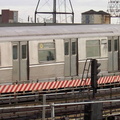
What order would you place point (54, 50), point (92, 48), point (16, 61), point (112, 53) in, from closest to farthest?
1. point (16, 61)
2. point (54, 50)
3. point (92, 48)
4. point (112, 53)

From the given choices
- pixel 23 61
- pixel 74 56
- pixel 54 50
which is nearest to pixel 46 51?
pixel 54 50

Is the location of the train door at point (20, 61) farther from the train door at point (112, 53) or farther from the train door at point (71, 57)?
the train door at point (112, 53)

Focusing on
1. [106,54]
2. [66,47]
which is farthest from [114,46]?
[66,47]

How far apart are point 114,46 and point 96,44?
1.31 metres

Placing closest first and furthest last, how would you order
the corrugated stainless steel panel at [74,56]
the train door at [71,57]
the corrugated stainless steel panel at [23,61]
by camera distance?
the corrugated stainless steel panel at [23,61]
the train door at [71,57]
the corrugated stainless steel panel at [74,56]

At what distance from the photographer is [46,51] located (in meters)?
22.5

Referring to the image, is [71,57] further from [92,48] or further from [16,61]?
[16,61]

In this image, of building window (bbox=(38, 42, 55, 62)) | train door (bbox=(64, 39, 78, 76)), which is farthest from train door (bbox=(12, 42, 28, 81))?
train door (bbox=(64, 39, 78, 76))

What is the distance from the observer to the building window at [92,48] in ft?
→ 78.9

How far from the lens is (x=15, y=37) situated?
2141cm

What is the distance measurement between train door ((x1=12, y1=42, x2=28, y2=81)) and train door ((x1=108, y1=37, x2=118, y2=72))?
542 centimetres

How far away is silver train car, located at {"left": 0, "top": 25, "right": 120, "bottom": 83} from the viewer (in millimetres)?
21203

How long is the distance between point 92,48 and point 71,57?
4.75 ft

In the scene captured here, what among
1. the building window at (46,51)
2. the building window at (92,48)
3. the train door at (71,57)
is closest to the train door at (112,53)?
the building window at (92,48)
